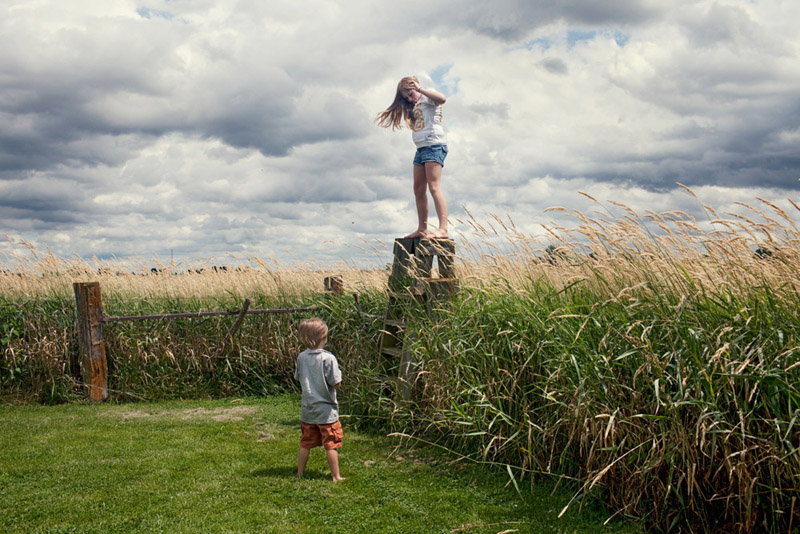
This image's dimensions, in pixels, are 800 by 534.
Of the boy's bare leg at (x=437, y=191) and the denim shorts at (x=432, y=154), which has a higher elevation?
the denim shorts at (x=432, y=154)

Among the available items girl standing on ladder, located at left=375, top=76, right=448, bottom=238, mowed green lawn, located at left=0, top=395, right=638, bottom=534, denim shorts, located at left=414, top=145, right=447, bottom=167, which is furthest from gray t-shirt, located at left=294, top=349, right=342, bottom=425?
denim shorts, located at left=414, top=145, right=447, bottom=167

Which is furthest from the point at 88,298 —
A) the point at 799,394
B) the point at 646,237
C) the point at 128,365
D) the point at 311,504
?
the point at 799,394

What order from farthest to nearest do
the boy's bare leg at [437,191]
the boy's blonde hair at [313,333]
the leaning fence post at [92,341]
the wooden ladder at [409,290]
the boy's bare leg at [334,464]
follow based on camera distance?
1. the leaning fence post at [92,341]
2. the boy's bare leg at [437,191]
3. the wooden ladder at [409,290]
4. the boy's blonde hair at [313,333]
5. the boy's bare leg at [334,464]

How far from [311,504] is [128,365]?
5769 millimetres

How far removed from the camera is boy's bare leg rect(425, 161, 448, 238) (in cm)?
698

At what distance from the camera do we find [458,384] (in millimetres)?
5020

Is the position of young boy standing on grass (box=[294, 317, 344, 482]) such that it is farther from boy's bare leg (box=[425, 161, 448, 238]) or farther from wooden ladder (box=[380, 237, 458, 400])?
boy's bare leg (box=[425, 161, 448, 238])

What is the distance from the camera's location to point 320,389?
4.93 m

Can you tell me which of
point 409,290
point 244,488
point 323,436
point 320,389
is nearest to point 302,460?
point 323,436

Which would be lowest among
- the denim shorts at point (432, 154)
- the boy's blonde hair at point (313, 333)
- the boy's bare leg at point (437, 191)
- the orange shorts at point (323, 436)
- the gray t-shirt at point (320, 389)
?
the orange shorts at point (323, 436)

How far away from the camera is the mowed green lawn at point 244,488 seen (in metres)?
4.09

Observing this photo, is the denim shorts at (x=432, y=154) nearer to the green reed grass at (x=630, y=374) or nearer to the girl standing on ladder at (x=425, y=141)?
the girl standing on ladder at (x=425, y=141)

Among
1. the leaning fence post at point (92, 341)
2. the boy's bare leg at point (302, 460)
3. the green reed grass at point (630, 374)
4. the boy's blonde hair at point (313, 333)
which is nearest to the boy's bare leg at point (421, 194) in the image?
the green reed grass at point (630, 374)

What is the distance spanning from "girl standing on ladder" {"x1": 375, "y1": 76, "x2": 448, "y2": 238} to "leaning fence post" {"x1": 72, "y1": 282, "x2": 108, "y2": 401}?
5.04m
